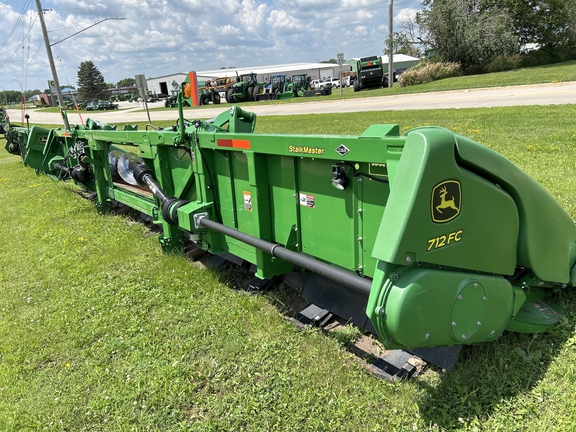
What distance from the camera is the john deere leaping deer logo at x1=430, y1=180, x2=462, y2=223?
194cm

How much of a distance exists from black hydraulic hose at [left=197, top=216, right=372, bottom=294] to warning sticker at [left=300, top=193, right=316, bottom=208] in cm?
35

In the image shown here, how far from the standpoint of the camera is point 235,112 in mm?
4043

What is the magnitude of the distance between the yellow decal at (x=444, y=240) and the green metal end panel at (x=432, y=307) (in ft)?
0.36

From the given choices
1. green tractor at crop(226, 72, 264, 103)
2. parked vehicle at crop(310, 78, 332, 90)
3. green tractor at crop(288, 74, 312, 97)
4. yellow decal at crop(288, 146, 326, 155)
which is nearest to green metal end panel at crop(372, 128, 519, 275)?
yellow decal at crop(288, 146, 326, 155)

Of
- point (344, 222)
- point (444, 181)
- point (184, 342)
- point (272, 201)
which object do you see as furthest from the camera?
point (272, 201)

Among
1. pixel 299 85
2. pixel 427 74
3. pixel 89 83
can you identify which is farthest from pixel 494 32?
pixel 89 83

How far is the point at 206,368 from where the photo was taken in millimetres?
2875

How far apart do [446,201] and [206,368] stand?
1866 millimetres

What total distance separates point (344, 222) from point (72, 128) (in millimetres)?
6118

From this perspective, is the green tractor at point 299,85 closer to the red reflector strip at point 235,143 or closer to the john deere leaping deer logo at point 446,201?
the red reflector strip at point 235,143

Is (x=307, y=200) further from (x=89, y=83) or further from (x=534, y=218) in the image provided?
(x=89, y=83)

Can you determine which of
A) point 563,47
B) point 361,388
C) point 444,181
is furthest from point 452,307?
point 563,47

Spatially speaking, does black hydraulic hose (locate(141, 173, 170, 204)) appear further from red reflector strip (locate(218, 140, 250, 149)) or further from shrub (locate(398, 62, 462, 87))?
shrub (locate(398, 62, 462, 87))

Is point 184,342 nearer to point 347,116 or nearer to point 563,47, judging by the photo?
point 347,116
